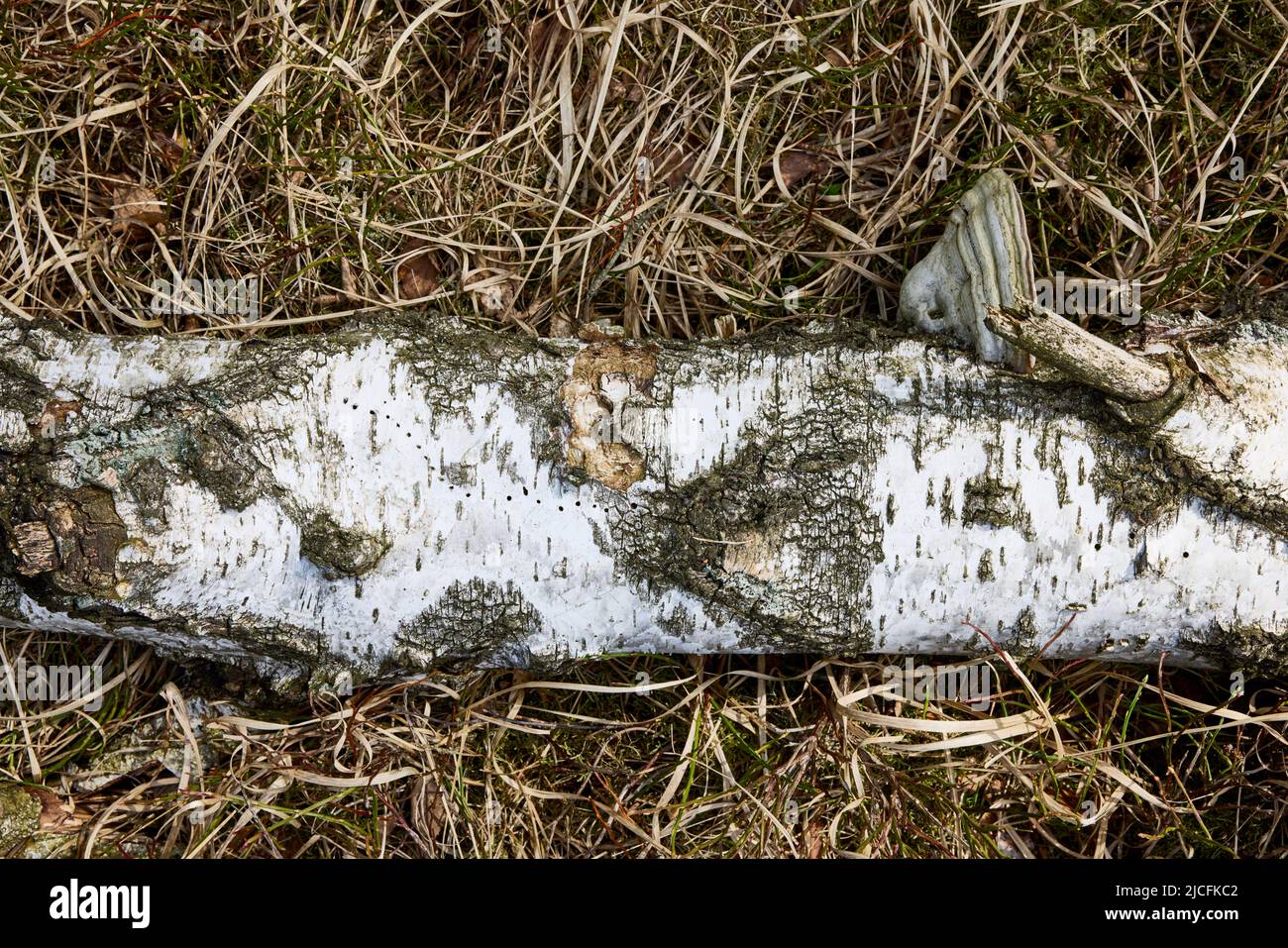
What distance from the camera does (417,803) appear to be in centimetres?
225

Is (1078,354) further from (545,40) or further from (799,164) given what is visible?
(545,40)

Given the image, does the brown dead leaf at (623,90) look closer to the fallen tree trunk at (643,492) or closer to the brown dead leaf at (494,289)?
the brown dead leaf at (494,289)

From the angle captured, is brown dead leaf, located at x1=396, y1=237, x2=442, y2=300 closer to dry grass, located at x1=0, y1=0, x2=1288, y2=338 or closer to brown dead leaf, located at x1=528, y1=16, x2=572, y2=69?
dry grass, located at x1=0, y1=0, x2=1288, y2=338

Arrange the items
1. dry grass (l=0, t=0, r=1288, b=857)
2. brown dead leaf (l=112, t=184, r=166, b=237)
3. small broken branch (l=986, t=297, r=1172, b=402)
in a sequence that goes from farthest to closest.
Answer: brown dead leaf (l=112, t=184, r=166, b=237) → dry grass (l=0, t=0, r=1288, b=857) → small broken branch (l=986, t=297, r=1172, b=402)

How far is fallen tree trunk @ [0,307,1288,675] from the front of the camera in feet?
5.96

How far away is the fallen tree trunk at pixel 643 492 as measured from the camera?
182 cm

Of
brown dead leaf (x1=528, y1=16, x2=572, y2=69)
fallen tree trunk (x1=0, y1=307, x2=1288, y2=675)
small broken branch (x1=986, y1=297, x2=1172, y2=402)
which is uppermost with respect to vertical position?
brown dead leaf (x1=528, y1=16, x2=572, y2=69)

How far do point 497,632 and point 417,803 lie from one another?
66 cm

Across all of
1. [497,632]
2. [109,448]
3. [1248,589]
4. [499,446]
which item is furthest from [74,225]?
[1248,589]

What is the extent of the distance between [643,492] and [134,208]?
1.71 metres

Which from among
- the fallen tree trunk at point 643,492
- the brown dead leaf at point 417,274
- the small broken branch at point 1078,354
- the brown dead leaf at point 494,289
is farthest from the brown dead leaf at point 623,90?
the small broken branch at point 1078,354

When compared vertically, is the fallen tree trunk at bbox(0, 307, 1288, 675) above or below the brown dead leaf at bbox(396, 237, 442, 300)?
below

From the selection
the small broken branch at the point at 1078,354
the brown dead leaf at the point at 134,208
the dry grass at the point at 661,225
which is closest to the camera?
the small broken branch at the point at 1078,354

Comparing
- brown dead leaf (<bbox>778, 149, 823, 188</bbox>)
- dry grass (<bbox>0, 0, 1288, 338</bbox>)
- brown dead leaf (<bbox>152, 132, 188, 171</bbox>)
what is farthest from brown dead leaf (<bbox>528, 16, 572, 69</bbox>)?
brown dead leaf (<bbox>152, 132, 188, 171</bbox>)
